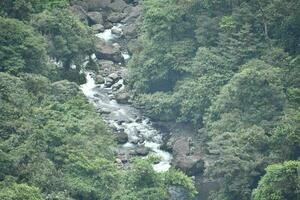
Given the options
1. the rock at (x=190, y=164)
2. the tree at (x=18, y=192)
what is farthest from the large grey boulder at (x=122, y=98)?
the tree at (x=18, y=192)

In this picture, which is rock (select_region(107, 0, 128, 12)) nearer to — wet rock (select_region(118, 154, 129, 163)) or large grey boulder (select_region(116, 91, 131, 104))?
large grey boulder (select_region(116, 91, 131, 104))

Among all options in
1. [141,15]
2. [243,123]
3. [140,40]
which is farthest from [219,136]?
[141,15]

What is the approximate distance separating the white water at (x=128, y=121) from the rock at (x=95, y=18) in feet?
32.7

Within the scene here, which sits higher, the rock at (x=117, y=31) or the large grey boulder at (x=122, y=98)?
the rock at (x=117, y=31)

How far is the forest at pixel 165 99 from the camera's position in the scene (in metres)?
47.1

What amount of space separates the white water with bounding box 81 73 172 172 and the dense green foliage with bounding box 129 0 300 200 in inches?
56.3

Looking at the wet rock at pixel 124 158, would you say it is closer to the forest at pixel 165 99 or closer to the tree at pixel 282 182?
the forest at pixel 165 99

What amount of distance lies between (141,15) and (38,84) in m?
21.1

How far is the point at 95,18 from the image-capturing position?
76625mm

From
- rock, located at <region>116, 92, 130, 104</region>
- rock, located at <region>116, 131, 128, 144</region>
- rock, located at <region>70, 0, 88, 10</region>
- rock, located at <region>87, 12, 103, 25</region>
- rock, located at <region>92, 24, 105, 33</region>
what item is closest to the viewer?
rock, located at <region>116, 131, 128, 144</region>

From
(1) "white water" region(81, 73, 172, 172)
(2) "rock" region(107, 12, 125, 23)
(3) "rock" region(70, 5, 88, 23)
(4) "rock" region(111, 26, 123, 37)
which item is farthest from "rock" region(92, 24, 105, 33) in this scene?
(1) "white water" region(81, 73, 172, 172)

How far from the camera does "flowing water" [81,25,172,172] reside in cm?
5875

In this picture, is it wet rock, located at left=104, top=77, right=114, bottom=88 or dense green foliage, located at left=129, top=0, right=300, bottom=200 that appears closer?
dense green foliage, located at left=129, top=0, right=300, bottom=200

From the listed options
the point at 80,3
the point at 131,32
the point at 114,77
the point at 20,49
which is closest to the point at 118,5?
the point at 80,3
